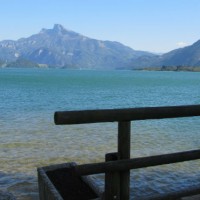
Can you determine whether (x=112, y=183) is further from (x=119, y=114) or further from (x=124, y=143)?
(x=119, y=114)

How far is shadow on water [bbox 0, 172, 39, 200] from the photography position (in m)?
10.3

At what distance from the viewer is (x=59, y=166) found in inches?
266

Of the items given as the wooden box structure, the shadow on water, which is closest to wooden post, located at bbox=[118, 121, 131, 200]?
the wooden box structure

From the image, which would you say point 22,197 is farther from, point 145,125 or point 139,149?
point 145,125

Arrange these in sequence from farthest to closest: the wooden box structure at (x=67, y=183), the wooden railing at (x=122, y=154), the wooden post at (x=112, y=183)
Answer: the wooden box structure at (x=67, y=183) → the wooden post at (x=112, y=183) → the wooden railing at (x=122, y=154)

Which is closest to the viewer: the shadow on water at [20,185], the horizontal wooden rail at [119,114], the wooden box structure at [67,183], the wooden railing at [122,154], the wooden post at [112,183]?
the horizontal wooden rail at [119,114]

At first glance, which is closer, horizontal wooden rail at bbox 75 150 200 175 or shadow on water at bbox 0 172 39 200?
horizontal wooden rail at bbox 75 150 200 175

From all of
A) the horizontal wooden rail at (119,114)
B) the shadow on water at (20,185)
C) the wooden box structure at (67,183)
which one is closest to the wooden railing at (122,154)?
the horizontal wooden rail at (119,114)

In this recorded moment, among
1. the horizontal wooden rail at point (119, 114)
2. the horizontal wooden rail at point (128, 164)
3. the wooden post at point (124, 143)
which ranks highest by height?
the horizontal wooden rail at point (119, 114)

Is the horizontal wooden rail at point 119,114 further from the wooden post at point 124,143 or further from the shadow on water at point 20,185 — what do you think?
the shadow on water at point 20,185

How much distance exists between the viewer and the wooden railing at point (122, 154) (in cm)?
417

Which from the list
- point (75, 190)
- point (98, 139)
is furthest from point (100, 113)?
point (98, 139)

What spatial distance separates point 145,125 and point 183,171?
12849 millimetres

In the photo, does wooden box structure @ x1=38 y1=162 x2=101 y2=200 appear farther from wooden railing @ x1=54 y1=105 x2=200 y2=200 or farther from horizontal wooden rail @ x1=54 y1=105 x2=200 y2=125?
horizontal wooden rail @ x1=54 y1=105 x2=200 y2=125
